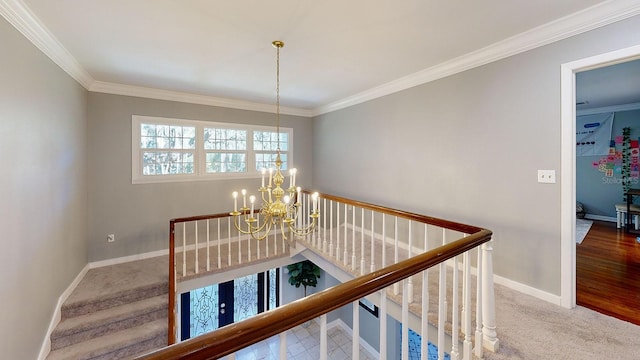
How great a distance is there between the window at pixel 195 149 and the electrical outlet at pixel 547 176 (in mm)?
3027

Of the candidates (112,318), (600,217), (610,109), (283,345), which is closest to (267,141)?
(112,318)

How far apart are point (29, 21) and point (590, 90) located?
692cm

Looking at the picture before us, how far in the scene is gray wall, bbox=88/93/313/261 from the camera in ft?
12.5

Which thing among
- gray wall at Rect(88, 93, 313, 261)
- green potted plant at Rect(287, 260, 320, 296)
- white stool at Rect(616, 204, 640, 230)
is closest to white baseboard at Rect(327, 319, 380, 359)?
green potted plant at Rect(287, 260, 320, 296)

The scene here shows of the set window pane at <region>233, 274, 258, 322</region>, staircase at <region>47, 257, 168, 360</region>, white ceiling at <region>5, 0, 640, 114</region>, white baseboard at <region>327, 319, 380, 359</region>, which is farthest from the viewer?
window pane at <region>233, 274, 258, 322</region>

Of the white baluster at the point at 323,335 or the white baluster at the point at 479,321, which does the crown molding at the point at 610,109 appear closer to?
the white baluster at the point at 479,321

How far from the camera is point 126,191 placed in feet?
13.2

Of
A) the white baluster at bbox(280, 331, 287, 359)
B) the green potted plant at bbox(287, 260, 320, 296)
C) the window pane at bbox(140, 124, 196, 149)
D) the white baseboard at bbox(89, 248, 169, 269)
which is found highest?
the window pane at bbox(140, 124, 196, 149)

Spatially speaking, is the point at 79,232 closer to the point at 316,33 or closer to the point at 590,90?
the point at 316,33

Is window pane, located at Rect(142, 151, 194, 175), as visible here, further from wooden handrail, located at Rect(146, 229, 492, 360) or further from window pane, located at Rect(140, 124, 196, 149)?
wooden handrail, located at Rect(146, 229, 492, 360)

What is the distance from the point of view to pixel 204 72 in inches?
133

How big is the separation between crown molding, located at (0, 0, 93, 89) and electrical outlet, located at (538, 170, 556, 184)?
4.51 m

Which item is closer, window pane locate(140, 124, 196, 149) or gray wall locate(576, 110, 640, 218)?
window pane locate(140, 124, 196, 149)

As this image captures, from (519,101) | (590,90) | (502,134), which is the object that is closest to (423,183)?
(502,134)
